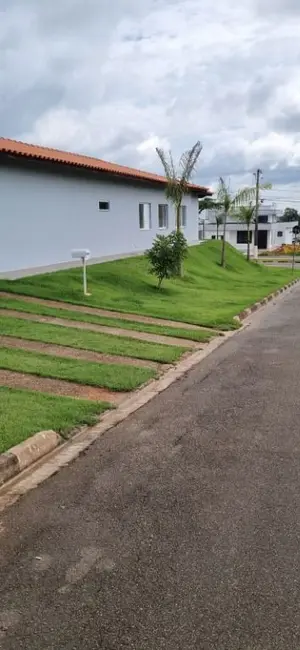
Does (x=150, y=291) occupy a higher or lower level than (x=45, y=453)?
higher

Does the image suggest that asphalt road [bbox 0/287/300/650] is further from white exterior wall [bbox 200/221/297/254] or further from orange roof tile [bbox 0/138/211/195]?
white exterior wall [bbox 200/221/297/254]

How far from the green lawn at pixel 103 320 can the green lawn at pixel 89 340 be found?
0.92 meters

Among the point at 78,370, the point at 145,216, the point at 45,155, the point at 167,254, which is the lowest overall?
the point at 78,370

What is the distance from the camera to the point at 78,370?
8.12 meters

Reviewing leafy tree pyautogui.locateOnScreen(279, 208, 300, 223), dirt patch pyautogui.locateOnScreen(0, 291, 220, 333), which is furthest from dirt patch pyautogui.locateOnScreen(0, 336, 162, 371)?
leafy tree pyautogui.locateOnScreen(279, 208, 300, 223)

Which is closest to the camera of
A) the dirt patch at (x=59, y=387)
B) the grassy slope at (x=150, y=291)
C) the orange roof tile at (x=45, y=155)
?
the dirt patch at (x=59, y=387)

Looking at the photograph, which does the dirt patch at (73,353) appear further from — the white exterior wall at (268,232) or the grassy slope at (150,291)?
the white exterior wall at (268,232)

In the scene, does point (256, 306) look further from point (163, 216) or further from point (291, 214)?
point (291, 214)

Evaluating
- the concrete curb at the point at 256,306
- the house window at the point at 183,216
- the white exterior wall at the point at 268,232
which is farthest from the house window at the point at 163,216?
the white exterior wall at the point at 268,232

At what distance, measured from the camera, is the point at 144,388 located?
7.71 meters

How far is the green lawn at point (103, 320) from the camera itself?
38.0 ft

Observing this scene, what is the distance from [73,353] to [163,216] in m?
21.2

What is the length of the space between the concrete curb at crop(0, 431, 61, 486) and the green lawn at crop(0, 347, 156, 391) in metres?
2.08

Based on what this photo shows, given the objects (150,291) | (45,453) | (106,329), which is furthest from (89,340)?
(150,291)
